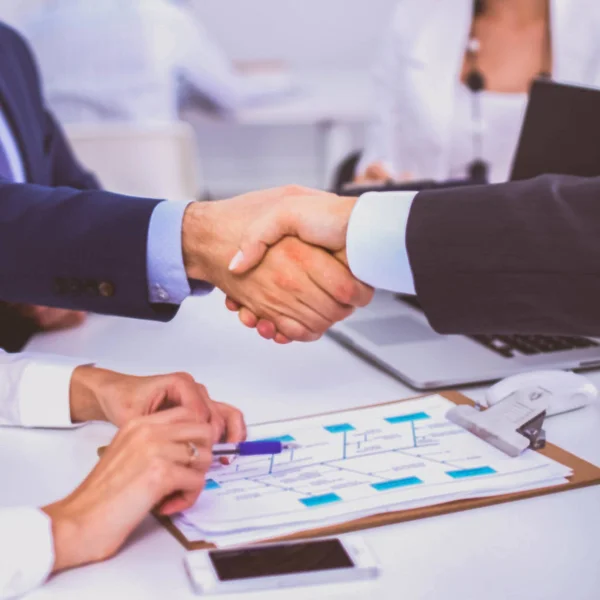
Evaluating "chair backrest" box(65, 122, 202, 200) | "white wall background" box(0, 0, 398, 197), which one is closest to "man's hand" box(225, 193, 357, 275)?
"chair backrest" box(65, 122, 202, 200)

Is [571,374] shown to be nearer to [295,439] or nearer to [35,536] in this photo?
[295,439]

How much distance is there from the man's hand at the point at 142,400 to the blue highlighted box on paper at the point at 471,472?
24cm

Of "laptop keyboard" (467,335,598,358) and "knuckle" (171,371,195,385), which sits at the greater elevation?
"knuckle" (171,371,195,385)

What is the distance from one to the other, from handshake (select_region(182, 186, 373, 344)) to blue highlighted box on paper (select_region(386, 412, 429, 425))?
291 millimetres

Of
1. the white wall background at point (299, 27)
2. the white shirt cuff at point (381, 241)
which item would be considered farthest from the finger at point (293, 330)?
the white wall background at point (299, 27)

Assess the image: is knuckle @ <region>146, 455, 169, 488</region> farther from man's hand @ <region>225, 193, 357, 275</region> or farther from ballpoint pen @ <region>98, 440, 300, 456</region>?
man's hand @ <region>225, 193, 357, 275</region>

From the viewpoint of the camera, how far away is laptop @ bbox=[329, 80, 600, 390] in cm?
118

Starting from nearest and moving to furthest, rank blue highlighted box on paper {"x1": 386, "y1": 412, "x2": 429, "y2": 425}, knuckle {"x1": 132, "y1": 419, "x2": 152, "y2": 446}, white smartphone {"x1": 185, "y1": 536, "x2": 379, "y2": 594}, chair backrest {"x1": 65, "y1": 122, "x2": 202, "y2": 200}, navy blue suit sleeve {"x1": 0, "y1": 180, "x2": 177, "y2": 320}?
white smartphone {"x1": 185, "y1": 536, "x2": 379, "y2": 594} → knuckle {"x1": 132, "y1": 419, "x2": 152, "y2": 446} → blue highlighted box on paper {"x1": 386, "y1": 412, "x2": 429, "y2": 425} → navy blue suit sleeve {"x1": 0, "y1": 180, "x2": 177, "y2": 320} → chair backrest {"x1": 65, "y1": 122, "x2": 202, "y2": 200}

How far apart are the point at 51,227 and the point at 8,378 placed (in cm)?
26

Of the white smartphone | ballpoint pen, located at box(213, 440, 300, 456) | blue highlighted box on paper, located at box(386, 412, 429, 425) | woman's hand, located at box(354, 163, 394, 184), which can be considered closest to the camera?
the white smartphone

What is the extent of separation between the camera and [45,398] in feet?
3.42

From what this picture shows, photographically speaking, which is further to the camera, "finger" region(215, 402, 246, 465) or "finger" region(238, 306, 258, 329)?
"finger" region(238, 306, 258, 329)

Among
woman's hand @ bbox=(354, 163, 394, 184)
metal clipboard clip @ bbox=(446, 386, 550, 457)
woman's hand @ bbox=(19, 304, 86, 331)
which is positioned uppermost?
woman's hand @ bbox=(354, 163, 394, 184)

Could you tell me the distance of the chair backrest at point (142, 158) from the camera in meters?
2.46
